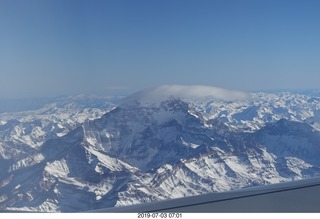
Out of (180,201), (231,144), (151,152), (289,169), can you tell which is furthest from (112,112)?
(180,201)

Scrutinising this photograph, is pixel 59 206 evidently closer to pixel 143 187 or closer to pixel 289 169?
pixel 143 187

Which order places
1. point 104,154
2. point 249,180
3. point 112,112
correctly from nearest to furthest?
point 249,180 → point 104,154 → point 112,112

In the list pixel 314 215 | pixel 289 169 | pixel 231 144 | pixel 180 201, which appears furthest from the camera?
pixel 231 144

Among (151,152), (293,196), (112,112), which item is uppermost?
(293,196)

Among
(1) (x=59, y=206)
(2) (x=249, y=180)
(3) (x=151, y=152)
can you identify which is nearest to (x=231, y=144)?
(3) (x=151, y=152)

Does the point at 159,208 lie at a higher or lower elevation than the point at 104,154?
higher

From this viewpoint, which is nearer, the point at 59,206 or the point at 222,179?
the point at 59,206
